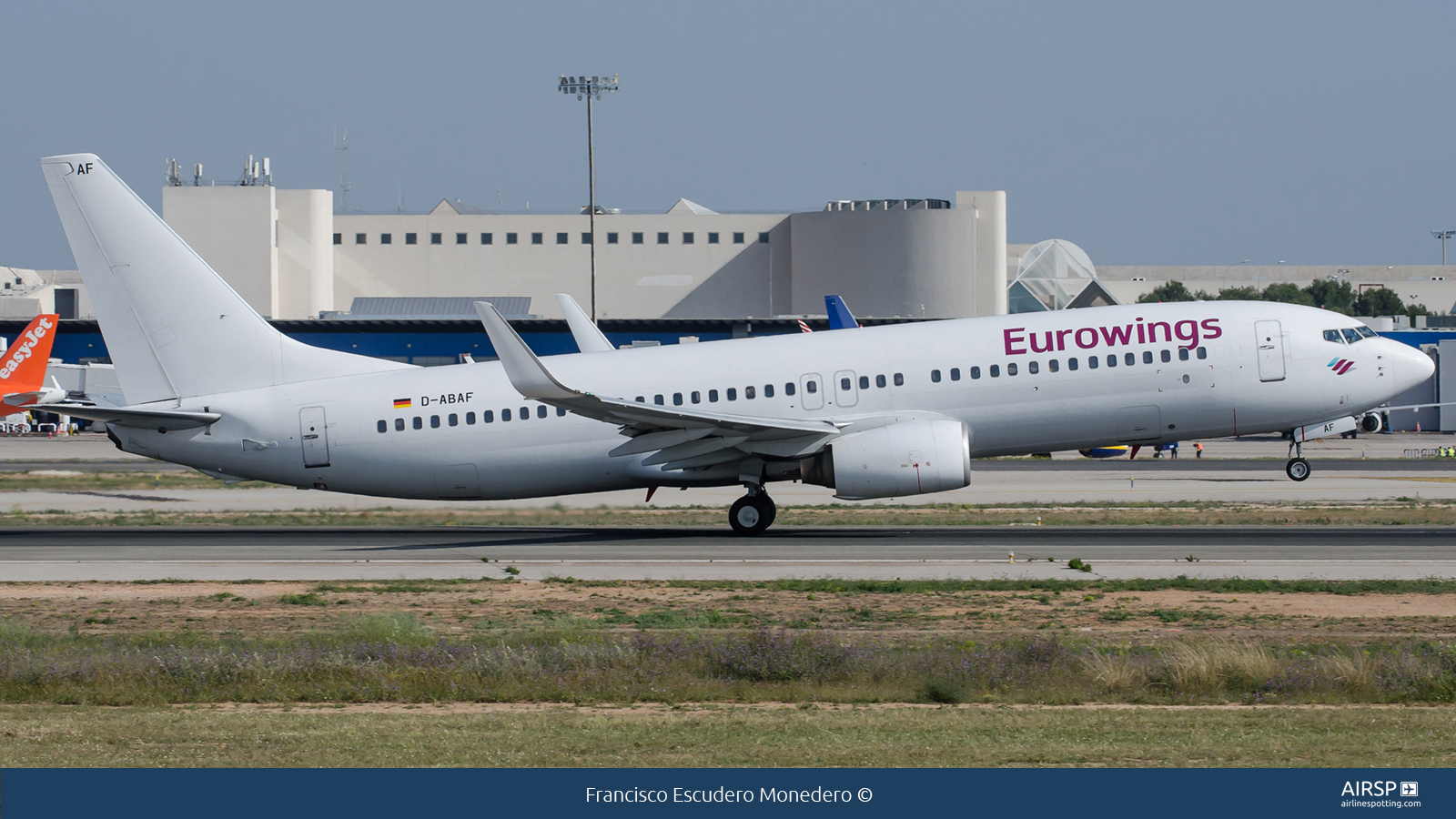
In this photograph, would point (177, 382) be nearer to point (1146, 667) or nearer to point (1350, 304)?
point (1146, 667)

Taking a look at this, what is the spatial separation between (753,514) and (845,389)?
3542 millimetres

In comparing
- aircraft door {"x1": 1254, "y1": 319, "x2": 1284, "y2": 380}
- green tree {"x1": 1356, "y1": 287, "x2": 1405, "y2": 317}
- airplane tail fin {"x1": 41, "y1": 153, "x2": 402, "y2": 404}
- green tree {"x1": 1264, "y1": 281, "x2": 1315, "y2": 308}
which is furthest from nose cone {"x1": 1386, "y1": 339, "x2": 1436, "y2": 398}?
green tree {"x1": 1356, "y1": 287, "x2": 1405, "y2": 317}

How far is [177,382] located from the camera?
3173 cm

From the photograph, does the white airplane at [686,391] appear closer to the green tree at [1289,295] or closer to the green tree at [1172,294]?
the green tree at [1172,294]

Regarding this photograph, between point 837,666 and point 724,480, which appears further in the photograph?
point 724,480

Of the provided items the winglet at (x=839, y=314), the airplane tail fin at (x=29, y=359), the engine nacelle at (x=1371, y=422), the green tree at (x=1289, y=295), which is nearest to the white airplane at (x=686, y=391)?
the winglet at (x=839, y=314)

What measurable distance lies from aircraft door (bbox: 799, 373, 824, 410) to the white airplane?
0.14 ft

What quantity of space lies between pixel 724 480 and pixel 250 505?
17662 mm

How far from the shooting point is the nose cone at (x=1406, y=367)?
105ft

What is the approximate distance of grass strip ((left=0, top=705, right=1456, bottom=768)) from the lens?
11.9m

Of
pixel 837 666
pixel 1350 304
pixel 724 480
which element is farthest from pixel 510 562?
pixel 1350 304

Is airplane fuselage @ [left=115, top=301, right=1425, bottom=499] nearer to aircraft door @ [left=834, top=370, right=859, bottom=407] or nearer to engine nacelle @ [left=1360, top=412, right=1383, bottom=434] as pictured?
aircraft door @ [left=834, top=370, right=859, bottom=407]

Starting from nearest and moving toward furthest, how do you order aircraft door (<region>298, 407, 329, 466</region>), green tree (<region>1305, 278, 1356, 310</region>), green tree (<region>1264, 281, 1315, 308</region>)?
aircraft door (<region>298, 407, 329, 466</region>)
green tree (<region>1264, 281, 1315, 308</region>)
green tree (<region>1305, 278, 1356, 310</region>)

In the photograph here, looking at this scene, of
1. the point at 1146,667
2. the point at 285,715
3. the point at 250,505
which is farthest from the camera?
the point at 250,505
